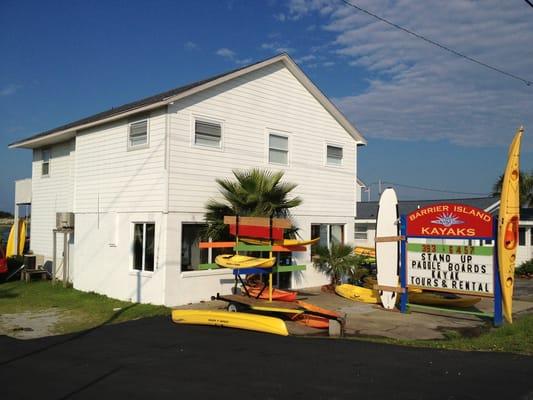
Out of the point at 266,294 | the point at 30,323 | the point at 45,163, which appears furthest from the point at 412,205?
the point at 30,323

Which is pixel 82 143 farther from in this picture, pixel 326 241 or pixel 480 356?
pixel 480 356

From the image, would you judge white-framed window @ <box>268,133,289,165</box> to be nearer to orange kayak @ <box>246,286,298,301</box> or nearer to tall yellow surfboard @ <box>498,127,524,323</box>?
orange kayak @ <box>246,286,298,301</box>

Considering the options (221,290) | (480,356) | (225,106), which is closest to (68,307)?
(221,290)

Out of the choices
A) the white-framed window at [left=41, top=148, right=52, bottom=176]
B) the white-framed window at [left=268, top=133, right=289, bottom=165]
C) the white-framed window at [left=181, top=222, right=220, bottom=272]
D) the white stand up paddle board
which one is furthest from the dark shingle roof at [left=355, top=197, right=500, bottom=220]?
the white-framed window at [left=41, top=148, right=52, bottom=176]

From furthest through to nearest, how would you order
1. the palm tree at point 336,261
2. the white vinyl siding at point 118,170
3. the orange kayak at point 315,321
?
the palm tree at point 336,261 < the white vinyl siding at point 118,170 < the orange kayak at point 315,321

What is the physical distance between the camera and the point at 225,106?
1684 cm

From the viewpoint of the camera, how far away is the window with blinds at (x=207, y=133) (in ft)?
52.6

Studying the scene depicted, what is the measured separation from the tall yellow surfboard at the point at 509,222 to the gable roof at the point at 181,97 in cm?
851

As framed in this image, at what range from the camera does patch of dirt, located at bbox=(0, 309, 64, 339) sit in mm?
11641

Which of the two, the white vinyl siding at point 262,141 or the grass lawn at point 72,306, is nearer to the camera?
the grass lawn at point 72,306

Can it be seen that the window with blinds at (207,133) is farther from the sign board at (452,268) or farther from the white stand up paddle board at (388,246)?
the sign board at (452,268)

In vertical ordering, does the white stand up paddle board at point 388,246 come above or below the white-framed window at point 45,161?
below

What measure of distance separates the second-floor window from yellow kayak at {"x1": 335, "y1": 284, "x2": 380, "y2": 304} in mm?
13527

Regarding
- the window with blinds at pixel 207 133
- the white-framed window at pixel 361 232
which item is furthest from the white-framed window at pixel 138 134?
the white-framed window at pixel 361 232
